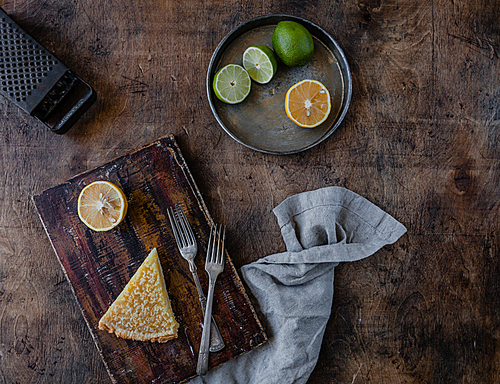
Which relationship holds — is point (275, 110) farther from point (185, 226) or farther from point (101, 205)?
point (101, 205)

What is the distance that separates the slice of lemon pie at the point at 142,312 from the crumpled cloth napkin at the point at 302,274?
421 millimetres

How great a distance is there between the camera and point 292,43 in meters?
2.04

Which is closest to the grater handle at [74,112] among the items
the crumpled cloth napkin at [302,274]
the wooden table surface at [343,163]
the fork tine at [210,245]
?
the wooden table surface at [343,163]

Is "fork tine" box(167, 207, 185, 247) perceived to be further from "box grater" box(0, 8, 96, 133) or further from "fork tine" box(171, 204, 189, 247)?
"box grater" box(0, 8, 96, 133)

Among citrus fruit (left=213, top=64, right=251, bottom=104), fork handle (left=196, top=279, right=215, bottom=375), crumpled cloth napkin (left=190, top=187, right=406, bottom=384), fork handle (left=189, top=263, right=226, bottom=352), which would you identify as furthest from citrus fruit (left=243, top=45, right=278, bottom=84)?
fork handle (left=196, top=279, right=215, bottom=375)

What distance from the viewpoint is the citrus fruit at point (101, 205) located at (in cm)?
204

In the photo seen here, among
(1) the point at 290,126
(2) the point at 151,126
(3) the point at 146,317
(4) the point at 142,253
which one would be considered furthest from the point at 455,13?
(3) the point at 146,317

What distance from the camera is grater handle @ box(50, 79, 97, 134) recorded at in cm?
216

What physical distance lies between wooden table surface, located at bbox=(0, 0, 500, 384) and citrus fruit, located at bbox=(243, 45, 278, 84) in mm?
296

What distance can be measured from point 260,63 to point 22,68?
142cm

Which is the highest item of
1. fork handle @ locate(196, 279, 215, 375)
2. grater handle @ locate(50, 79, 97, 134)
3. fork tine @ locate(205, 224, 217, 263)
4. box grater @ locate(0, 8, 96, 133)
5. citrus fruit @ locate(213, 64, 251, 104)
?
box grater @ locate(0, 8, 96, 133)

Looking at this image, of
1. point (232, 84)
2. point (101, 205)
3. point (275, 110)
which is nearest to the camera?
point (101, 205)

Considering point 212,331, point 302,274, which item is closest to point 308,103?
point 302,274

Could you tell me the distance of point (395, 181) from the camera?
2312 millimetres
